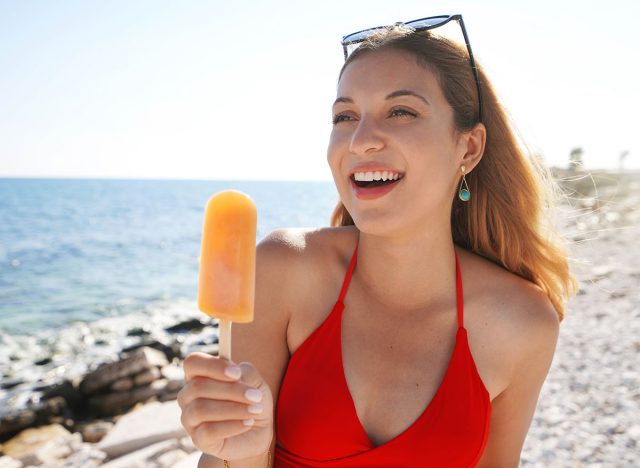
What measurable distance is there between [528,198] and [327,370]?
1.54 metres

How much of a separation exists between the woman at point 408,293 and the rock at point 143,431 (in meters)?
3.77

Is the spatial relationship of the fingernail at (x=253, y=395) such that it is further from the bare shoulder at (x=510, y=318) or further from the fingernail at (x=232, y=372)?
the bare shoulder at (x=510, y=318)

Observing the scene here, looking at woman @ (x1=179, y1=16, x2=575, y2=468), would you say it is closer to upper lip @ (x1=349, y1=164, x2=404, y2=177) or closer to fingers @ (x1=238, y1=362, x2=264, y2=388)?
upper lip @ (x1=349, y1=164, x2=404, y2=177)

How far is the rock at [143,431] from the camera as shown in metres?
5.91

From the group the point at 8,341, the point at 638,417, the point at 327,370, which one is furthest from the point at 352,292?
the point at 8,341

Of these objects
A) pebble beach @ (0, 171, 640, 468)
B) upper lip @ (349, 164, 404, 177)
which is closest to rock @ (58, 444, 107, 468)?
pebble beach @ (0, 171, 640, 468)

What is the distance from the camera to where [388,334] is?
282 centimetres

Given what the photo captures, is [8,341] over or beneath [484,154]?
beneath

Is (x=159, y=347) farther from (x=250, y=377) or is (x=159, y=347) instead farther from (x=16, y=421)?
(x=250, y=377)

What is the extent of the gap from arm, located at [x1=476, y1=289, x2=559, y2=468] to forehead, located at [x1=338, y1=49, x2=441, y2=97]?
4.18ft

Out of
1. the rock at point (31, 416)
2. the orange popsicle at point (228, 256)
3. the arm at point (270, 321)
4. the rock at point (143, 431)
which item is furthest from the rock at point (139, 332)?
the orange popsicle at point (228, 256)

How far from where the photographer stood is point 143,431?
605cm

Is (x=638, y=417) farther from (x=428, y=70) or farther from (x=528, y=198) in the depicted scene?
(x=428, y=70)

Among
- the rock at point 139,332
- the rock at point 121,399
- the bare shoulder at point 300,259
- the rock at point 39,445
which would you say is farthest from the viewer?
the rock at point 139,332
